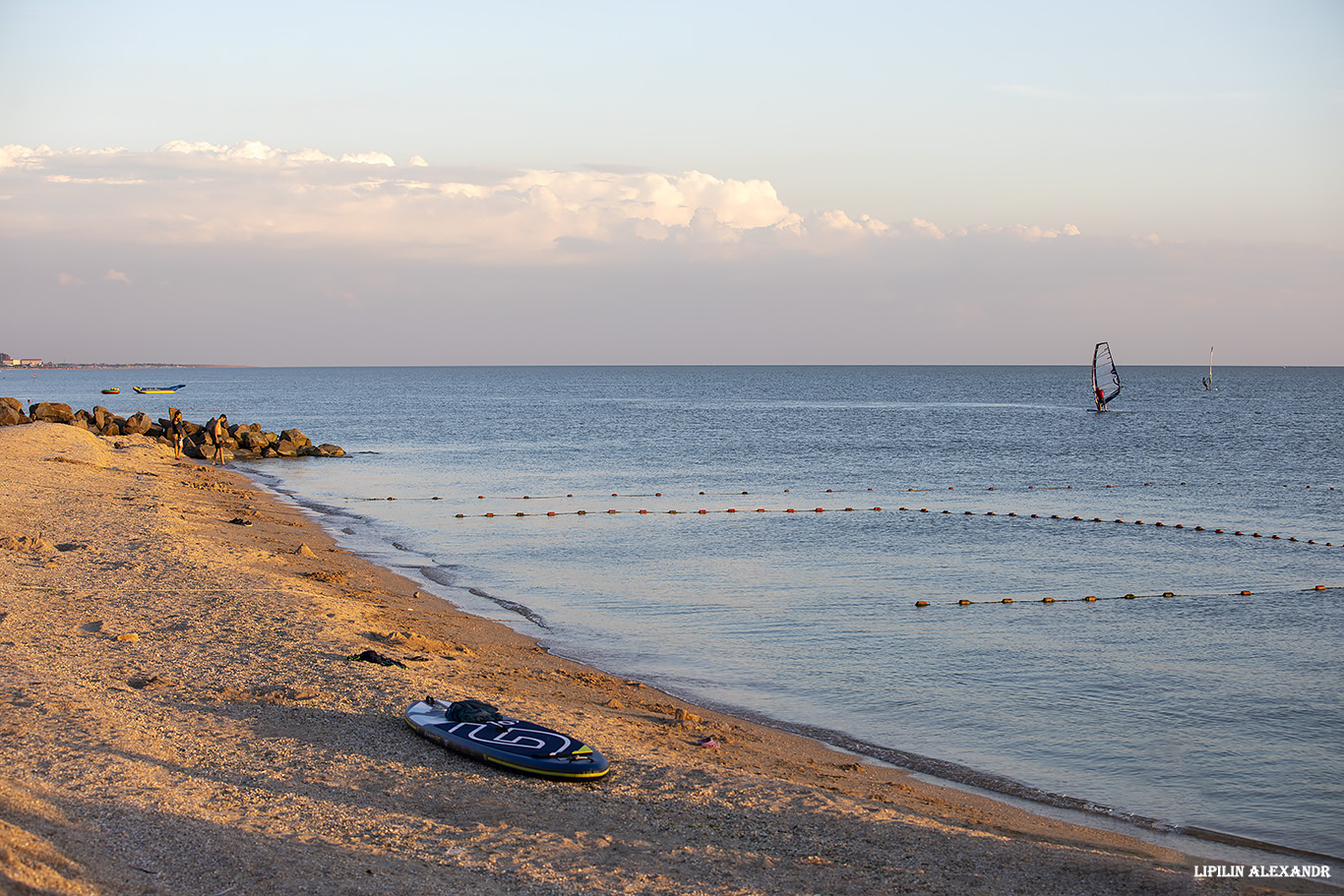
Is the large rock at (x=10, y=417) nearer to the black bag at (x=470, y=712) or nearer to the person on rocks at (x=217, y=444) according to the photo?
the person on rocks at (x=217, y=444)

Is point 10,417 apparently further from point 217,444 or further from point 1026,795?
point 1026,795

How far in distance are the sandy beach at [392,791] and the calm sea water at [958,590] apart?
185 centimetres

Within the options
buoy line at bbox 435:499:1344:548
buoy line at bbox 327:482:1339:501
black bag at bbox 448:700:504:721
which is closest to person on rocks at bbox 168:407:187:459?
buoy line at bbox 327:482:1339:501

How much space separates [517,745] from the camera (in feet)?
35.1

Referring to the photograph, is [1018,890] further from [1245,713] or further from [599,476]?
[599,476]

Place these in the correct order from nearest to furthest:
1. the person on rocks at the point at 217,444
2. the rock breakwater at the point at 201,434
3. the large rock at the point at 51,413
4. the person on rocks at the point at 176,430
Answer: the person on rocks at the point at 176,430 < the person on rocks at the point at 217,444 < the large rock at the point at 51,413 < the rock breakwater at the point at 201,434

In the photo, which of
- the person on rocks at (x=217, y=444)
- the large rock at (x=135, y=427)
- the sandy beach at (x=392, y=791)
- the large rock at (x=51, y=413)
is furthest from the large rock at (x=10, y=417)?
the sandy beach at (x=392, y=791)

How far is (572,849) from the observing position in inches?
345

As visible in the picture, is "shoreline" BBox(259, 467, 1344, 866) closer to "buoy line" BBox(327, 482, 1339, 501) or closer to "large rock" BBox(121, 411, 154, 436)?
"buoy line" BBox(327, 482, 1339, 501)

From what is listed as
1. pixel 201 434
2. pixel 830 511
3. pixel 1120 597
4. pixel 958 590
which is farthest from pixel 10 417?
pixel 1120 597

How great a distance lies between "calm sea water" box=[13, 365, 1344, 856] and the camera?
1290 cm

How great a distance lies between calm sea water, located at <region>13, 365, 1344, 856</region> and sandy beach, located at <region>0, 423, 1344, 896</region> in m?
1.85

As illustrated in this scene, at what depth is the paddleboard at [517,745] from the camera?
10.4 m

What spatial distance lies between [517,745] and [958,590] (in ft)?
46.4
